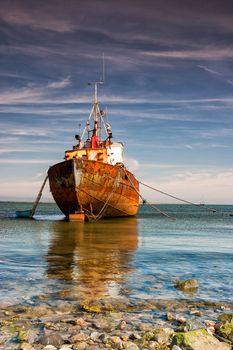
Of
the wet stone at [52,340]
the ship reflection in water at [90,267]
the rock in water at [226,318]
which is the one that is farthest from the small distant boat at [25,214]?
the wet stone at [52,340]

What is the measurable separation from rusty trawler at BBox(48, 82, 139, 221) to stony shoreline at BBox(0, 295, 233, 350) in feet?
88.9

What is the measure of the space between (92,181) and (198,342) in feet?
99.0

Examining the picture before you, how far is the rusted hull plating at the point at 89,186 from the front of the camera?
34438mm

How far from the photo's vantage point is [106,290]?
830 centimetres

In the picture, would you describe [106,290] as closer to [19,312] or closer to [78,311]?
[78,311]

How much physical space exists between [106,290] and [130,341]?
3173 mm

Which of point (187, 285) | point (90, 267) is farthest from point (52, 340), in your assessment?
point (90, 267)

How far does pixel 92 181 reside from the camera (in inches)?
1371

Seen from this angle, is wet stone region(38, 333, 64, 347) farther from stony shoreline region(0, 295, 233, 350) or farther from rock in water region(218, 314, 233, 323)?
rock in water region(218, 314, 233, 323)

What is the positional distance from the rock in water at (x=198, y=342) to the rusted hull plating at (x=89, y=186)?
29.5 meters

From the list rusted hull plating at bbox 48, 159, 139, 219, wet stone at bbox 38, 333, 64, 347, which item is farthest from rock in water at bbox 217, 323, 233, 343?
rusted hull plating at bbox 48, 159, 139, 219

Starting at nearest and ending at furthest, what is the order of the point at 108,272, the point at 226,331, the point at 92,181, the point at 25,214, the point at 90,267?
the point at 226,331
the point at 108,272
the point at 90,267
the point at 92,181
the point at 25,214

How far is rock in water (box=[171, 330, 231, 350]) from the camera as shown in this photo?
4.81 m

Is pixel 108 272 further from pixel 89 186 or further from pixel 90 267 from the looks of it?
pixel 89 186
